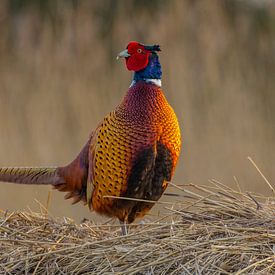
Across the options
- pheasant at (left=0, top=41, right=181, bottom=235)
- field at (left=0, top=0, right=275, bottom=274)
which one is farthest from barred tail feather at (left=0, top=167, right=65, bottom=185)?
field at (left=0, top=0, right=275, bottom=274)

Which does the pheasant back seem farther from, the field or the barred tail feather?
the field

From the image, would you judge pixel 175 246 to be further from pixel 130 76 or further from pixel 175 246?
pixel 130 76

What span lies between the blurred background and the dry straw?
284 cm

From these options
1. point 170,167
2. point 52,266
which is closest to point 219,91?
point 170,167

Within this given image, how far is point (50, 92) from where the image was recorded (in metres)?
8.00

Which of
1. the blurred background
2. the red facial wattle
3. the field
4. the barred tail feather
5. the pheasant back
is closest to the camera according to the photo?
the pheasant back

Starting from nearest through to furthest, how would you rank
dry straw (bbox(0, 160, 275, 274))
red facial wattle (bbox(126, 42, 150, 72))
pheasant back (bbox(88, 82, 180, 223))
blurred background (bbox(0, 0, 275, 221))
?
dry straw (bbox(0, 160, 275, 274)) → pheasant back (bbox(88, 82, 180, 223)) → red facial wattle (bbox(126, 42, 150, 72)) → blurred background (bbox(0, 0, 275, 221))

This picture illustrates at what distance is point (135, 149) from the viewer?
4.58m

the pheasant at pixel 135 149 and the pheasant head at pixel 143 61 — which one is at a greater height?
the pheasant head at pixel 143 61

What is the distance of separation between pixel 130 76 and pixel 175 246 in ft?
16.1

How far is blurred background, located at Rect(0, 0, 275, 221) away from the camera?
7105 mm

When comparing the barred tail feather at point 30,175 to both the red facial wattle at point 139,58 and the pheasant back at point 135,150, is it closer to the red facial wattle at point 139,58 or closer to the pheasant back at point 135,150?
the pheasant back at point 135,150

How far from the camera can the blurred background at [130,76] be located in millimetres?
7105

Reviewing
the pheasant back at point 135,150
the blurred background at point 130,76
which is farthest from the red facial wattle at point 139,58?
the blurred background at point 130,76
